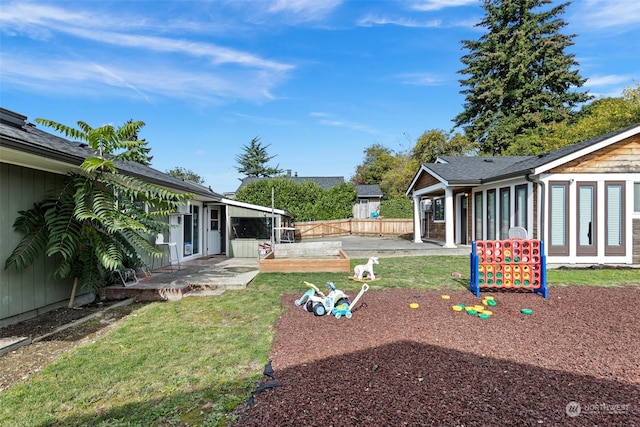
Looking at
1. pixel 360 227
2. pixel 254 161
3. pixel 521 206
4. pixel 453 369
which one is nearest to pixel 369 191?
pixel 360 227

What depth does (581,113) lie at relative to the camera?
30.2 m

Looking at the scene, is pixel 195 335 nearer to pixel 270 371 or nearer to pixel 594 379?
pixel 270 371

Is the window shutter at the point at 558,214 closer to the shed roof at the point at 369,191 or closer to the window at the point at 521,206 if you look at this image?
the window at the point at 521,206

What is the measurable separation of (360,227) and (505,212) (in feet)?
49.1

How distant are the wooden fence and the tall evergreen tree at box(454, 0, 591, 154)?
44.7 feet

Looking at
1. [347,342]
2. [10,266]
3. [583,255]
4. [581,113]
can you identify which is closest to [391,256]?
[583,255]

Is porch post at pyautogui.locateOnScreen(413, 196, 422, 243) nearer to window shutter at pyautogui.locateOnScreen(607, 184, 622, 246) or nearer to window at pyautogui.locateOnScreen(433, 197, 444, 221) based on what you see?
window at pyautogui.locateOnScreen(433, 197, 444, 221)

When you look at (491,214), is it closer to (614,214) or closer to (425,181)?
(614,214)

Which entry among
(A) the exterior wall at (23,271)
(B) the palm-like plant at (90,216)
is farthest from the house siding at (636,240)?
(A) the exterior wall at (23,271)

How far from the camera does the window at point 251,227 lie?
13750 mm

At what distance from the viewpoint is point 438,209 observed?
56.9 feet

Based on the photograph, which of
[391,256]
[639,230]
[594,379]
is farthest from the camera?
[391,256]

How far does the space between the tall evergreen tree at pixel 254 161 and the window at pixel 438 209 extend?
38.0m

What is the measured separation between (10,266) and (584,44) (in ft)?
139
